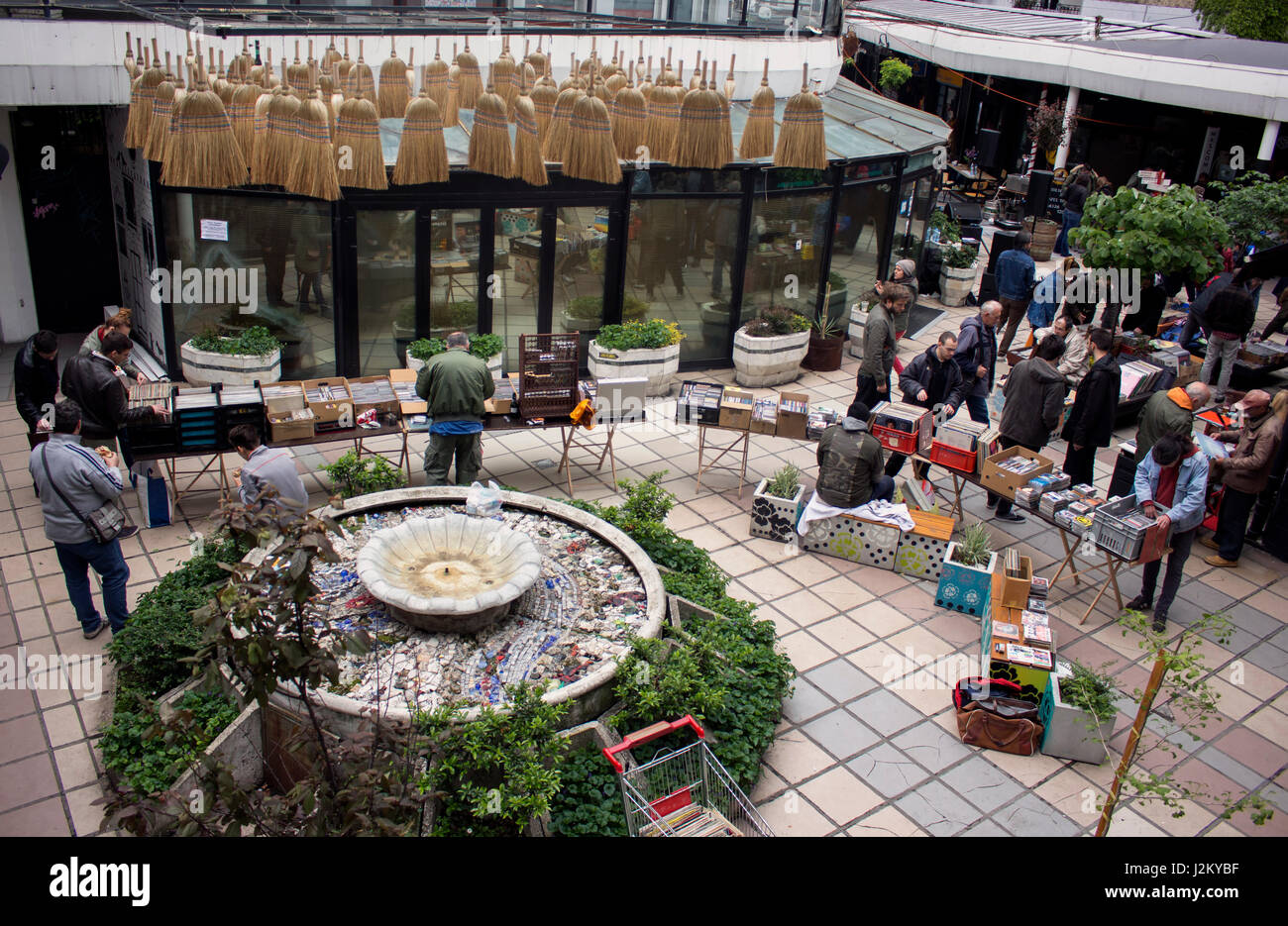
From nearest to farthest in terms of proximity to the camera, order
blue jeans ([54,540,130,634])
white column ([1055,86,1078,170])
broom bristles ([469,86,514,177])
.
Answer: blue jeans ([54,540,130,634]), broom bristles ([469,86,514,177]), white column ([1055,86,1078,170])

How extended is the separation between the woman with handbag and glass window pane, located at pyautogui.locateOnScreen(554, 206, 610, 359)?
6.40m

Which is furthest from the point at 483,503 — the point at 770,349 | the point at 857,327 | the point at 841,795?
the point at 857,327

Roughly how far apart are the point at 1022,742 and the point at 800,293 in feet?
27.3

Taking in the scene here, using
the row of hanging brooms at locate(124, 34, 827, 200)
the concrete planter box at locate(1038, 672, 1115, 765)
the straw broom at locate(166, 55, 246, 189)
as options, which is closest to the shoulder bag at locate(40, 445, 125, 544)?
the straw broom at locate(166, 55, 246, 189)

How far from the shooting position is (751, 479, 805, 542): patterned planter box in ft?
32.1

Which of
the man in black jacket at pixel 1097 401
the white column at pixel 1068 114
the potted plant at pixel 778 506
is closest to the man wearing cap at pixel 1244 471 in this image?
the man in black jacket at pixel 1097 401

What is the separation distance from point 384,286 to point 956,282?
997 cm

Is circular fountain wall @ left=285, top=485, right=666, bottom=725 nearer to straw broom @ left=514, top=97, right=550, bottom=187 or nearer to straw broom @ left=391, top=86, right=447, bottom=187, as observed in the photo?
straw broom @ left=391, top=86, right=447, bottom=187

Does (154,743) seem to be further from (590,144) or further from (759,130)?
(759,130)

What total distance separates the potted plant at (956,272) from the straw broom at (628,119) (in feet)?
28.6

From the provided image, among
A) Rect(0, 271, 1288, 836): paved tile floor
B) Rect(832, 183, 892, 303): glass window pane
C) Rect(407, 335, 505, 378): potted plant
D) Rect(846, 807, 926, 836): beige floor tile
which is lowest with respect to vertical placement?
Rect(846, 807, 926, 836): beige floor tile

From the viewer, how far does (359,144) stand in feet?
30.9

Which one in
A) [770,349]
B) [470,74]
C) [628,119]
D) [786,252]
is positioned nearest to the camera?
[628,119]

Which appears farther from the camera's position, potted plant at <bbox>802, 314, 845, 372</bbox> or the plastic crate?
Result: potted plant at <bbox>802, 314, 845, 372</bbox>
